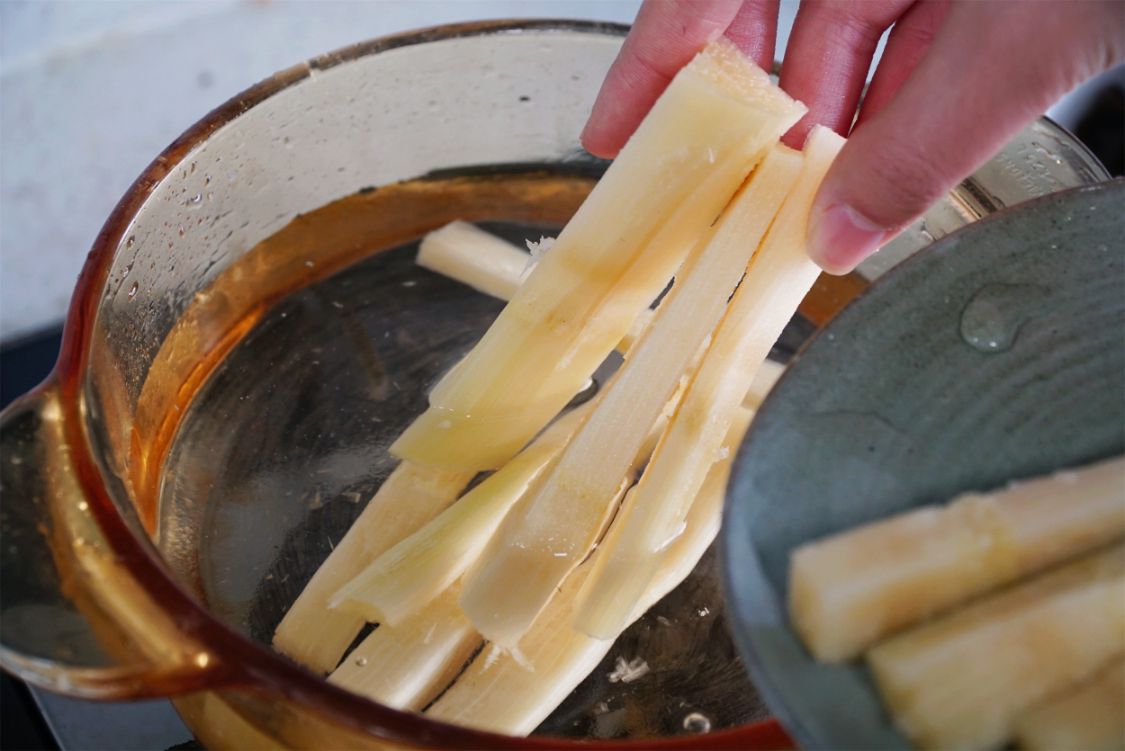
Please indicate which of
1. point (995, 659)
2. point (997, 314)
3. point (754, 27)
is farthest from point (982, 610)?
point (754, 27)

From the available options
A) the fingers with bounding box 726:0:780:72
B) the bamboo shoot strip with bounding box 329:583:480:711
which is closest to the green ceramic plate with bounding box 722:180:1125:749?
the bamboo shoot strip with bounding box 329:583:480:711

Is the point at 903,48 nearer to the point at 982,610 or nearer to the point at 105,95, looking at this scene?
the point at 982,610

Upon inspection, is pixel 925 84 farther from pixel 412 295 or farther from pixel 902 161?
pixel 412 295

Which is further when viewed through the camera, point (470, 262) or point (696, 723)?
point (470, 262)

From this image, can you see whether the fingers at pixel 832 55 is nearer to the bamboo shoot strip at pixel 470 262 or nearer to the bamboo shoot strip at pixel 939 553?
the bamboo shoot strip at pixel 470 262

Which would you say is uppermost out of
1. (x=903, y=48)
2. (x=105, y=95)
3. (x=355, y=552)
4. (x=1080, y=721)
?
(x=105, y=95)

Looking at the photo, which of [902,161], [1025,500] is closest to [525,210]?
[902,161]
